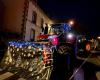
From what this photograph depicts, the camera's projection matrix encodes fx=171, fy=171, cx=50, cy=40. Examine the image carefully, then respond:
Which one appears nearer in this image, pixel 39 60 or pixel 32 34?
pixel 39 60

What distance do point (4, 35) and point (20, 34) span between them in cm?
263

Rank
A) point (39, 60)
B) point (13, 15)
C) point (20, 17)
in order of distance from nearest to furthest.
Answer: point (39, 60) → point (13, 15) → point (20, 17)

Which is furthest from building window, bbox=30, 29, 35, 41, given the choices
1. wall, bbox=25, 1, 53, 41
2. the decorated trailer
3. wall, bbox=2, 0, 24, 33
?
the decorated trailer

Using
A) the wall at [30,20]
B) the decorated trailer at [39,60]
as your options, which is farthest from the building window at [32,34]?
the decorated trailer at [39,60]

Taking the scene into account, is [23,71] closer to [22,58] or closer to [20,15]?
[22,58]

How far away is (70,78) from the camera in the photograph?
8.63 m

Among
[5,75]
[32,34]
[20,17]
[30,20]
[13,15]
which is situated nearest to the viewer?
[5,75]

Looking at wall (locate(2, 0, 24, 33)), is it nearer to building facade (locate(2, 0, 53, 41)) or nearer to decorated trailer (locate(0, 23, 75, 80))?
building facade (locate(2, 0, 53, 41))

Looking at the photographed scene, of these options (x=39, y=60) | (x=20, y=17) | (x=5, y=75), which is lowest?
(x=5, y=75)

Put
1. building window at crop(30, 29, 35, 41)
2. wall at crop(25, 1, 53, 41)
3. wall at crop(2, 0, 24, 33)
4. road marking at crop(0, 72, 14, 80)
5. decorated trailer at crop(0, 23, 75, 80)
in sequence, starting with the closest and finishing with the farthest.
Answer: road marking at crop(0, 72, 14, 80) → decorated trailer at crop(0, 23, 75, 80) → wall at crop(2, 0, 24, 33) → wall at crop(25, 1, 53, 41) → building window at crop(30, 29, 35, 41)

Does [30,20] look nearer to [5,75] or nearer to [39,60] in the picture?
[39,60]

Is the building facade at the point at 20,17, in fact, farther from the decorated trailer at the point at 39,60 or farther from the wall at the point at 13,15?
the decorated trailer at the point at 39,60

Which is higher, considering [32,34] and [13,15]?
[13,15]

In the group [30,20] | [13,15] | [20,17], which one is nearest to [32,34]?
[30,20]
